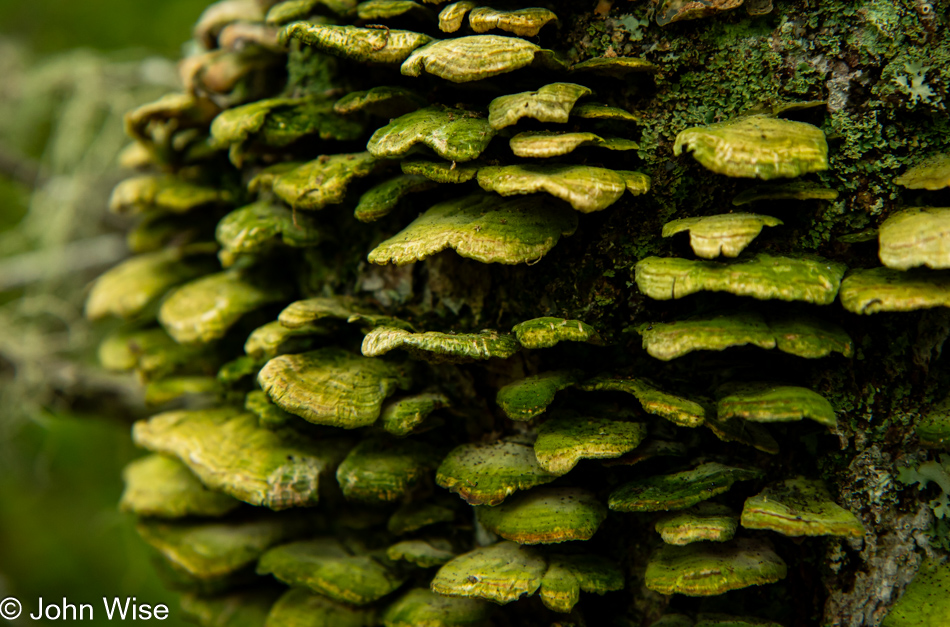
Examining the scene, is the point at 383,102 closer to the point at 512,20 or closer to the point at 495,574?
the point at 512,20

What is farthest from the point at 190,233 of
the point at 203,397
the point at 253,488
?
the point at 253,488

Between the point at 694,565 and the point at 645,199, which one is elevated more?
the point at 645,199

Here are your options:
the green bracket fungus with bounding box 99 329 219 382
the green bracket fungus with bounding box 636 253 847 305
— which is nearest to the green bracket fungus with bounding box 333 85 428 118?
the green bracket fungus with bounding box 636 253 847 305

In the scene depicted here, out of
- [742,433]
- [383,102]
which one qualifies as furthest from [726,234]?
[383,102]

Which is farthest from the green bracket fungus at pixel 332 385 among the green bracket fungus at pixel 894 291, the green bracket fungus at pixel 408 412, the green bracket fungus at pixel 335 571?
the green bracket fungus at pixel 894 291

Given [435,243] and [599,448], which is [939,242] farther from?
[435,243]
